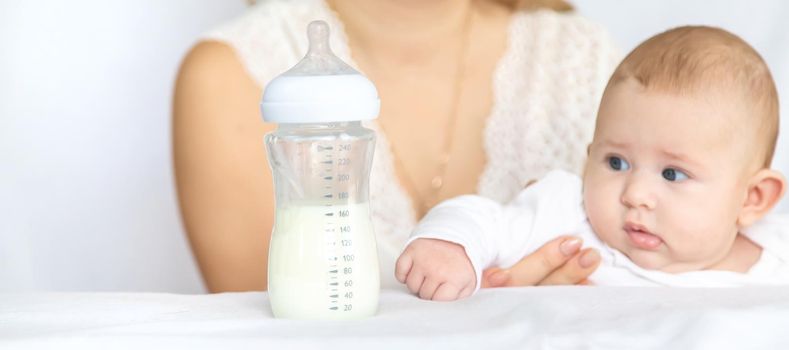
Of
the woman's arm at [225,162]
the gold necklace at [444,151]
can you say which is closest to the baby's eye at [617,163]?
the gold necklace at [444,151]

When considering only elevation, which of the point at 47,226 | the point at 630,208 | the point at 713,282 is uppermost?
the point at 630,208

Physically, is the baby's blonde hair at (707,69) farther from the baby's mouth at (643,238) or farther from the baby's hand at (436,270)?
the baby's hand at (436,270)

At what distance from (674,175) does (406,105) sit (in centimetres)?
67

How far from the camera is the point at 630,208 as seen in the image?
1.40 meters

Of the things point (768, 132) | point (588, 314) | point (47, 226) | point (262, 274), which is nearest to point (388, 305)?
point (588, 314)

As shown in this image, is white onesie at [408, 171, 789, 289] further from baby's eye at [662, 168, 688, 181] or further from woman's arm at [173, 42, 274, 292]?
woman's arm at [173, 42, 274, 292]

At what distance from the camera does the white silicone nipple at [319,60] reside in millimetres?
1068

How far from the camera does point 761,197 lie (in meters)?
1.46

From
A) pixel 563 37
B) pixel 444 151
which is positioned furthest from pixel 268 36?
pixel 563 37

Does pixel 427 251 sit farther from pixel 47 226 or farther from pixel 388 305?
pixel 47 226

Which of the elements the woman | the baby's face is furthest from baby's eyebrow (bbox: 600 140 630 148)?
the woman

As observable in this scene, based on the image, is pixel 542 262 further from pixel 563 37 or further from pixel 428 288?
pixel 563 37

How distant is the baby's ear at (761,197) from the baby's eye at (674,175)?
0.34ft

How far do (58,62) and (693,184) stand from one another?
Result: 1384 millimetres
